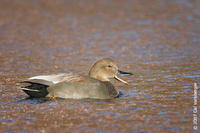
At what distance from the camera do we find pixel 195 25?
773 inches

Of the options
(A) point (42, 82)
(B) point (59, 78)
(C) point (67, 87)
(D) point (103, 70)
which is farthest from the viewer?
(D) point (103, 70)

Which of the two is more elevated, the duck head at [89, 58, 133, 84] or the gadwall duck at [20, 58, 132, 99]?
the duck head at [89, 58, 133, 84]

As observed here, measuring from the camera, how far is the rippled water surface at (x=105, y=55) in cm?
789

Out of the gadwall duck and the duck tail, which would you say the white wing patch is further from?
the duck tail

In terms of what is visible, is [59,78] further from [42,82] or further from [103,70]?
[103,70]

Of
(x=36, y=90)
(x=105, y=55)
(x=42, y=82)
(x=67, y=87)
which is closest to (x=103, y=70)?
(x=67, y=87)

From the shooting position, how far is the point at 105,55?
15117mm

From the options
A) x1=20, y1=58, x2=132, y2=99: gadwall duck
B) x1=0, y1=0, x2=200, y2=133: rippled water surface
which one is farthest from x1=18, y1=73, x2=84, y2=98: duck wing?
x1=0, y1=0, x2=200, y2=133: rippled water surface

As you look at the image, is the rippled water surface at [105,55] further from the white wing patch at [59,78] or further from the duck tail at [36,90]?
the white wing patch at [59,78]

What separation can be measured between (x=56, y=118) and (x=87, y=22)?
13800mm

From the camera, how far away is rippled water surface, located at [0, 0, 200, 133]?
7.89 metres

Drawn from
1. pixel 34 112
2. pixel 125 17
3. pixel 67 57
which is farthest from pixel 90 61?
pixel 125 17

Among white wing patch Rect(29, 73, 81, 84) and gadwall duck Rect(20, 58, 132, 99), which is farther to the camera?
white wing patch Rect(29, 73, 81, 84)

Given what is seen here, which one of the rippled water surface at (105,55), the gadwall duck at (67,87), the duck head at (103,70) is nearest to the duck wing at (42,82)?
the gadwall duck at (67,87)
